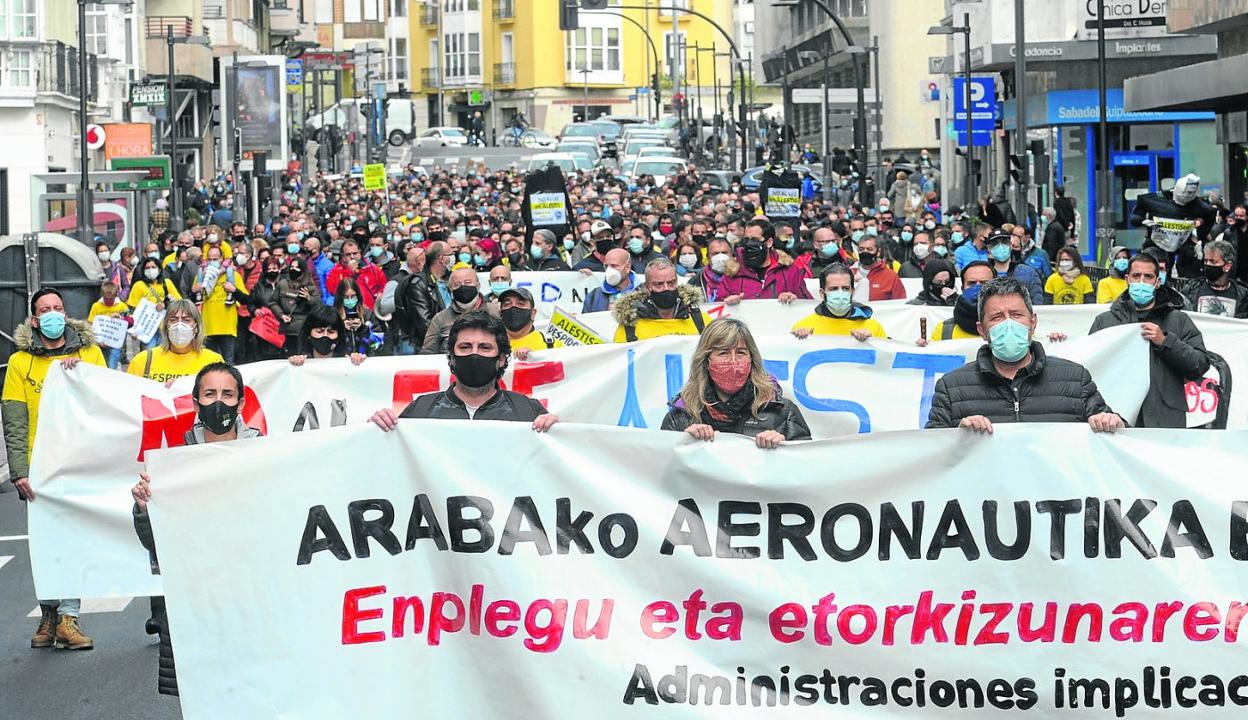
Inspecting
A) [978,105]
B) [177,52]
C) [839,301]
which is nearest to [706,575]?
[839,301]

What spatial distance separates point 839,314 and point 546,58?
117m

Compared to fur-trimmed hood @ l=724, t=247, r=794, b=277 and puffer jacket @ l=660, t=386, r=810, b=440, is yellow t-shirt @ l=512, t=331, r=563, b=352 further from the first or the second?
puffer jacket @ l=660, t=386, r=810, b=440

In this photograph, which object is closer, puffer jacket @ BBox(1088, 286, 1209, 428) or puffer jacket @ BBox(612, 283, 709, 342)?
puffer jacket @ BBox(1088, 286, 1209, 428)

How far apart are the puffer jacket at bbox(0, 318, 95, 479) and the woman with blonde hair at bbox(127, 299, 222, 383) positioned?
16.0 inches

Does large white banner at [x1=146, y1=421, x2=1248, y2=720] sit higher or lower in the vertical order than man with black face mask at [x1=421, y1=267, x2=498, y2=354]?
lower

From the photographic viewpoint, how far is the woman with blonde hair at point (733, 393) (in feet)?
23.6

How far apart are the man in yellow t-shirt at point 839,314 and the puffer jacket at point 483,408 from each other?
368cm

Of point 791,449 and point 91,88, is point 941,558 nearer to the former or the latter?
point 791,449

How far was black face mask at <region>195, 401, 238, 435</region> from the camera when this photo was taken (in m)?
7.61

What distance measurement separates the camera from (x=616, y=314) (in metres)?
11.4

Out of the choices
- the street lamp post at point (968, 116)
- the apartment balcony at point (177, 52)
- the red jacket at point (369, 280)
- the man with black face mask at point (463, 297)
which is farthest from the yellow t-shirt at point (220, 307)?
the apartment balcony at point (177, 52)

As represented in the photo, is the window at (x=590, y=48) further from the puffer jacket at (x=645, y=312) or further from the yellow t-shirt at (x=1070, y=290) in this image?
the puffer jacket at (x=645, y=312)

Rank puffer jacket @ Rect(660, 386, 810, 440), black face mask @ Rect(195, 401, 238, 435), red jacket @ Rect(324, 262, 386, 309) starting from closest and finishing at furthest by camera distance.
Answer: puffer jacket @ Rect(660, 386, 810, 440) → black face mask @ Rect(195, 401, 238, 435) → red jacket @ Rect(324, 262, 386, 309)

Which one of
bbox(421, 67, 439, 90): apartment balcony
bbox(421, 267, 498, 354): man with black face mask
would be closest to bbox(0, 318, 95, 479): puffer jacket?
bbox(421, 267, 498, 354): man with black face mask
